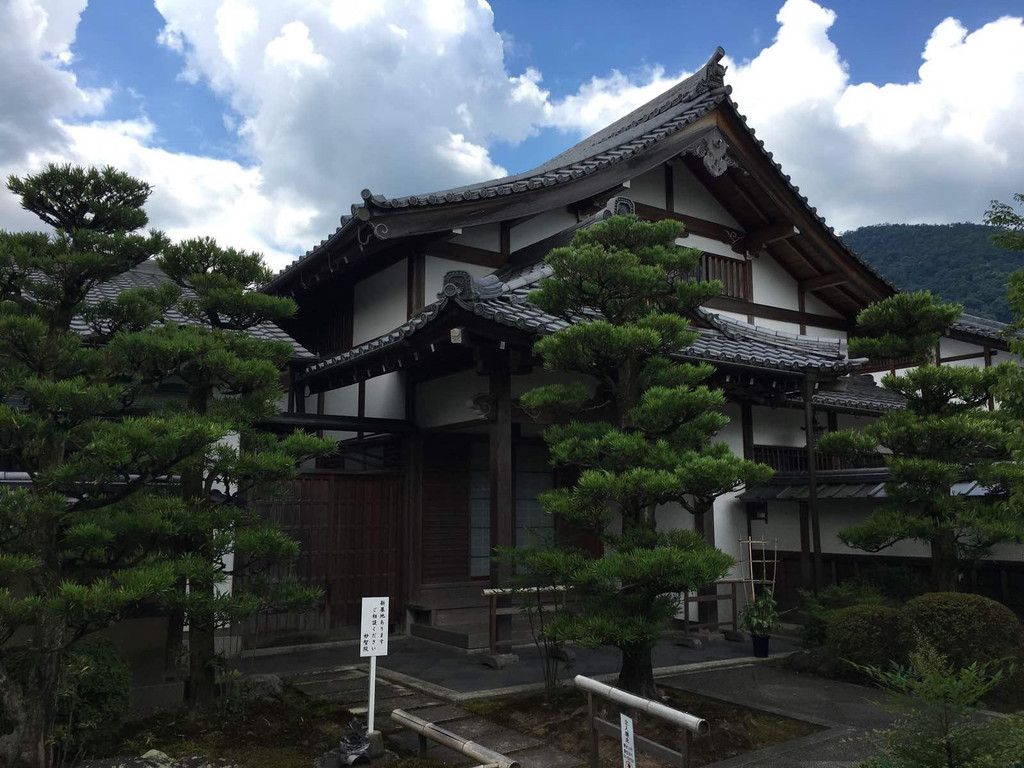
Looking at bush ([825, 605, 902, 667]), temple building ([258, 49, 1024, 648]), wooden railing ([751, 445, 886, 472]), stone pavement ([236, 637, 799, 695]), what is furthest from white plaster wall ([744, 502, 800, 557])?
bush ([825, 605, 902, 667])

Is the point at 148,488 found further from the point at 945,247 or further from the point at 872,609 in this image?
the point at 945,247

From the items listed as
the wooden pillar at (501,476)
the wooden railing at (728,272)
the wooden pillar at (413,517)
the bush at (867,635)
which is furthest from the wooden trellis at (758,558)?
the wooden pillar at (413,517)

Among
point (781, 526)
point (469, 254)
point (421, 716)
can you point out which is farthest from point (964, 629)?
point (469, 254)

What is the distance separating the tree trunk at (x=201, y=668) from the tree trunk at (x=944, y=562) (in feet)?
27.0

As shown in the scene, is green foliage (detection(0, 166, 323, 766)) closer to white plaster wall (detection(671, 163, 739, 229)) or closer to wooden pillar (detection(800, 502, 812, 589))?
wooden pillar (detection(800, 502, 812, 589))

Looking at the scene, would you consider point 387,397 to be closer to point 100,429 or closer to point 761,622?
point 761,622

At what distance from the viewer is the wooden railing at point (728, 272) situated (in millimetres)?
14656

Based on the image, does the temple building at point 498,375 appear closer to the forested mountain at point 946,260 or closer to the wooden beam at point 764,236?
the wooden beam at point 764,236

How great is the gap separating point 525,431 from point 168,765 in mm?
7659

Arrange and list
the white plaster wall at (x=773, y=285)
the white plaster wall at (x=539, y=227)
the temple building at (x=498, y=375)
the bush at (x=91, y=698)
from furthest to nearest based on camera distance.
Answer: the white plaster wall at (x=773, y=285) < the white plaster wall at (x=539, y=227) < the temple building at (x=498, y=375) < the bush at (x=91, y=698)

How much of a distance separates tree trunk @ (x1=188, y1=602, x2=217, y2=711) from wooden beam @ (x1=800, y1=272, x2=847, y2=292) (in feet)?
44.8

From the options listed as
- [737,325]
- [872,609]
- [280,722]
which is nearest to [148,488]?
[280,722]

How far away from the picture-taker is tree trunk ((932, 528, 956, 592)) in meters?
9.35

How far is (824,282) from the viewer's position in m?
16.0
